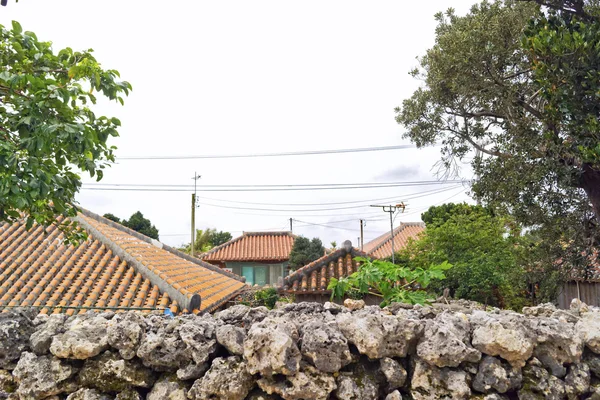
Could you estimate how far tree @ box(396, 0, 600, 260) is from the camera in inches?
229

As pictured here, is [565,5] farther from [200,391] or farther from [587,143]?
[200,391]

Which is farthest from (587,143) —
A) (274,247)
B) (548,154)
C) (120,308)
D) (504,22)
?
(274,247)

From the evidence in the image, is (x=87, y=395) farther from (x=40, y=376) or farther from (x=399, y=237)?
(x=399, y=237)

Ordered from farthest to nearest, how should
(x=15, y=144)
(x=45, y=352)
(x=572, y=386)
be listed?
1. (x=15, y=144)
2. (x=45, y=352)
3. (x=572, y=386)

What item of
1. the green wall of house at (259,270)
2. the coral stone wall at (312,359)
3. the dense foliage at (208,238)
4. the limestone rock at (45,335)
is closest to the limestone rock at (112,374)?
the coral stone wall at (312,359)

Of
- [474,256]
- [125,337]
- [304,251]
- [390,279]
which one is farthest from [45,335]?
[304,251]

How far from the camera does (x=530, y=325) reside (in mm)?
2336

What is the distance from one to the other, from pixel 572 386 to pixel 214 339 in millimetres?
1984

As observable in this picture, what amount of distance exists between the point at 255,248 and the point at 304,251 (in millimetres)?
7971

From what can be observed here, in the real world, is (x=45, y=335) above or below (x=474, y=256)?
below

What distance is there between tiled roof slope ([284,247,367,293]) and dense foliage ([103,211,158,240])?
19.0 m

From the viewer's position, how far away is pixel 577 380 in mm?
2252

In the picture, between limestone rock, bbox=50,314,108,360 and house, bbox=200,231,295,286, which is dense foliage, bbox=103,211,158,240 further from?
limestone rock, bbox=50,314,108,360

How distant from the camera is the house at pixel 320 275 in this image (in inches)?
496
